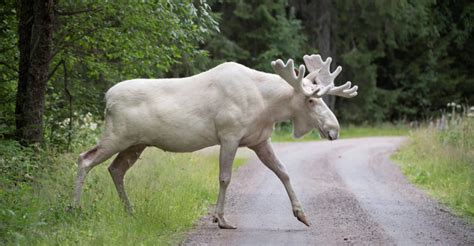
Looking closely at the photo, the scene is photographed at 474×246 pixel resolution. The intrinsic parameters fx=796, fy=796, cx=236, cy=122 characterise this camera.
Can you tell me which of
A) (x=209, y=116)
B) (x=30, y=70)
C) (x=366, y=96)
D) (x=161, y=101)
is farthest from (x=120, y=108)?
(x=366, y=96)

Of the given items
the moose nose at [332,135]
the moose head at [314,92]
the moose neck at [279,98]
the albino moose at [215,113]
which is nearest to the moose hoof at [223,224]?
the albino moose at [215,113]

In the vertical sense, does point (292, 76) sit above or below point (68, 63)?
above

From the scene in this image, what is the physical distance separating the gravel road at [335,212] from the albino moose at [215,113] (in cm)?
50

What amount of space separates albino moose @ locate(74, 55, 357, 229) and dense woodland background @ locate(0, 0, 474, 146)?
1.86 meters

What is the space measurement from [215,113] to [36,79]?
2923 millimetres

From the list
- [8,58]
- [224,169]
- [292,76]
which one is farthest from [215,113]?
[8,58]

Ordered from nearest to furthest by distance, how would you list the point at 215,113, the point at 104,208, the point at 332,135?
1. the point at 104,208
2. the point at 215,113
3. the point at 332,135

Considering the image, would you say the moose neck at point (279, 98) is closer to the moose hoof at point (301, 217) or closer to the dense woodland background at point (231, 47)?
the moose hoof at point (301, 217)

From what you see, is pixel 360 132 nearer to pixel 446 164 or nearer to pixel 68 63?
pixel 446 164

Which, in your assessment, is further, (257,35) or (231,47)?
(257,35)

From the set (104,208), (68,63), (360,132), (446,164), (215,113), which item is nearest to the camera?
(104,208)

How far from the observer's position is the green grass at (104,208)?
7.70 m

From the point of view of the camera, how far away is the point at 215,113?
32.3 ft

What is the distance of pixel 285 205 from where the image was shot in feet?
39.0
